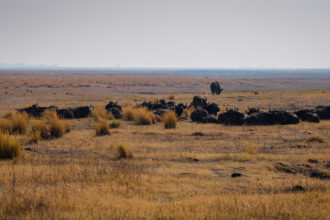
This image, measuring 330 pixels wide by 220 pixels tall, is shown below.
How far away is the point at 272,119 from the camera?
19453 millimetres

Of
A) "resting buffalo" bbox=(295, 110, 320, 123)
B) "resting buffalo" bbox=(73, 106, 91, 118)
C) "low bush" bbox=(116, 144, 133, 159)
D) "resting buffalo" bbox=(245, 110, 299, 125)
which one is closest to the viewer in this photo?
"low bush" bbox=(116, 144, 133, 159)

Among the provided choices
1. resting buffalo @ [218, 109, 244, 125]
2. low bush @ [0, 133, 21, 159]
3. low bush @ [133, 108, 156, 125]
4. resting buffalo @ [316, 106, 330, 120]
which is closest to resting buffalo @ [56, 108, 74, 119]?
low bush @ [133, 108, 156, 125]

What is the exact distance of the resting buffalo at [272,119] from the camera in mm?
19344

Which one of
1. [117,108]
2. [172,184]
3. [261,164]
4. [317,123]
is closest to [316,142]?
[261,164]

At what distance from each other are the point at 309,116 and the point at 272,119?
236cm

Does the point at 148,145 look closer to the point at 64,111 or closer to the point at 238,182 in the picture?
the point at 238,182

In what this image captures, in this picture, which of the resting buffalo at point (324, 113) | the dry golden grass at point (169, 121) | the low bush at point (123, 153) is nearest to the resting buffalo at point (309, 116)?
the resting buffalo at point (324, 113)

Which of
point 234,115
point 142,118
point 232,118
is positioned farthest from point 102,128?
point 234,115

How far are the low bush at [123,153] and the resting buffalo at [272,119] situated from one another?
9555 mm

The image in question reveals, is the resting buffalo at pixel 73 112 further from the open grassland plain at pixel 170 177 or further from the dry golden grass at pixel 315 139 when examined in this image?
the dry golden grass at pixel 315 139

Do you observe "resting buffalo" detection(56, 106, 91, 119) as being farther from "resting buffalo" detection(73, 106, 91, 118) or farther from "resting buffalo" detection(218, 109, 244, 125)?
"resting buffalo" detection(218, 109, 244, 125)

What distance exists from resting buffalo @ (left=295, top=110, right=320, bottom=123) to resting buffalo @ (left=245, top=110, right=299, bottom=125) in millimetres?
1085

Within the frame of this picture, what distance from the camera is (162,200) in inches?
294

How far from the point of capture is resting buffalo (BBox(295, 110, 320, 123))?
20.0m
